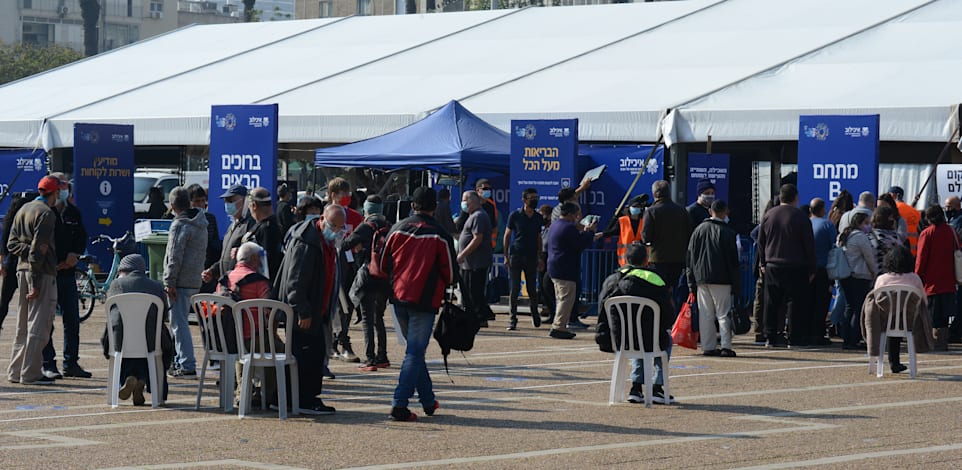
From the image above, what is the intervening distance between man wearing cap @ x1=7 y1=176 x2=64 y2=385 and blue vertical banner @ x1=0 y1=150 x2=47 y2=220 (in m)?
14.7

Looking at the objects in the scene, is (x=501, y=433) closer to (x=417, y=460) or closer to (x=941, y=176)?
(x=417, y=460)

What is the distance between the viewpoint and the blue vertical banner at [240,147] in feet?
59.1

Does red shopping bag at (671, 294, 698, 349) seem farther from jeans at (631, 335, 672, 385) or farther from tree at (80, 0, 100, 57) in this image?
tree at (80, 0, 100, 57)

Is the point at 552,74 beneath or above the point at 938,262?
above

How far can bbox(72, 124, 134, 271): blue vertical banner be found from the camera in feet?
74.2

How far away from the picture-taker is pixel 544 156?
19.8m

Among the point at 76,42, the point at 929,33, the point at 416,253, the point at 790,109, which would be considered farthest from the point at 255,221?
the point at 76,42

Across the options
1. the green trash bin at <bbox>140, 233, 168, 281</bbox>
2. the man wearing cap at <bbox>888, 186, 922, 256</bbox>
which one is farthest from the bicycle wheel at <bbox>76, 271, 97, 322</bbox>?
the man wearing cap at <bbox>888, 186, 922, 256</bbox>

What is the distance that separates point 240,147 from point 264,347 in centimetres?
806

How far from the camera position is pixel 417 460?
338 inches

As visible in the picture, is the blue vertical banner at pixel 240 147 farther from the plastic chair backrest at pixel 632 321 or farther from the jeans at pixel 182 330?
the plastic chair backrest at pixel 632 321

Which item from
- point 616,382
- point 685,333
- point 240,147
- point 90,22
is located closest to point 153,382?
point 616,382

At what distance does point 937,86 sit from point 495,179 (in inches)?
261

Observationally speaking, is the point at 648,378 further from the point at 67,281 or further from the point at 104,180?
the point at 104,180
